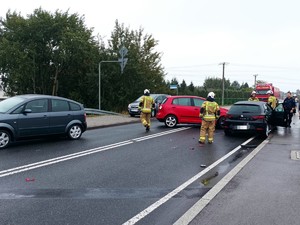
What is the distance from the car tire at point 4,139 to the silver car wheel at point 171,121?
821cm

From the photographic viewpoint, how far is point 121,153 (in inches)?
378

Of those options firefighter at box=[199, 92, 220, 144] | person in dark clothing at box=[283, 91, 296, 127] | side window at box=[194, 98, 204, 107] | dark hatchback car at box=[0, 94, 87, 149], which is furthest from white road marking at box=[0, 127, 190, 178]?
person in dark clothing at box=[283, 91, 296, 127]

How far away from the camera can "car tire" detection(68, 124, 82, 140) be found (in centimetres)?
1206

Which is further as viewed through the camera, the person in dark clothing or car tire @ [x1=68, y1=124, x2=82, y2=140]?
the person in dark clothing

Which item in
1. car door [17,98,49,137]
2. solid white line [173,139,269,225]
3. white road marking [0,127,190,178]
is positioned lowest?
solid white line [173,139,269,225]

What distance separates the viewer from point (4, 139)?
1017 centimetres

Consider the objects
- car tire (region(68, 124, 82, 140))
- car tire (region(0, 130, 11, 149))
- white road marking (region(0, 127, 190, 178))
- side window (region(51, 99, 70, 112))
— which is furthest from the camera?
car tire (region(68, 124, 82, 140))

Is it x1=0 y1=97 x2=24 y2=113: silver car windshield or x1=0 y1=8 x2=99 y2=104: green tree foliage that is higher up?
x1=0 y1=8 x2=99 y2=104: green tree foliage

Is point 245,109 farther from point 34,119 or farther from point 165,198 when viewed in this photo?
point 165,198

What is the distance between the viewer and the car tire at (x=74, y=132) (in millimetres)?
12062

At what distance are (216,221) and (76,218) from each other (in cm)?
182

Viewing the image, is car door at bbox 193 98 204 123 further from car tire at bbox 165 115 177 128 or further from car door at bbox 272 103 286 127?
car door at bbox 272 103 286 127

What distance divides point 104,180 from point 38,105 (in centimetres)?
534

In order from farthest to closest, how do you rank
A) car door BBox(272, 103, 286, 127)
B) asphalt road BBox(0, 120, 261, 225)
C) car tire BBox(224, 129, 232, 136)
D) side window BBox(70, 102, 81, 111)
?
car door BBox(272, 103, 286, 127)
car tire BBox(224, 129, 232, 136)
side window BBox(70, 102, 81, 111)
asphalt road BBox(0, 120, 261, 225)
